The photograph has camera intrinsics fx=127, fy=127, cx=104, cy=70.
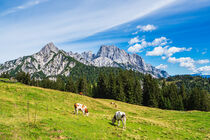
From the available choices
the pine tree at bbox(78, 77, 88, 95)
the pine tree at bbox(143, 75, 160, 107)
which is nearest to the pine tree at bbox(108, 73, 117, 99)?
the pine tree at bbox(143, 75, 160, 107)

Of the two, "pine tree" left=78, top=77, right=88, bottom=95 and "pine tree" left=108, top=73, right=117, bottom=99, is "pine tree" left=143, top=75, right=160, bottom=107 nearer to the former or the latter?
"pine tree" left=108, top=73, right=117, bottom=99

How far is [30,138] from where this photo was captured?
33.1ft

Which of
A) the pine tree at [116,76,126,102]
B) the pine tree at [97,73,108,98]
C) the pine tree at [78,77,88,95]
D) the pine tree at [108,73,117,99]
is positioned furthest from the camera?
the pine tree at [78,77,88,95]

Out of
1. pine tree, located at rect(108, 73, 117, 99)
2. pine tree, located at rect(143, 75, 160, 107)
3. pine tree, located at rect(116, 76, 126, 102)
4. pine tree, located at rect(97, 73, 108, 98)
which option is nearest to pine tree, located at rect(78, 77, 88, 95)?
pine tree, located at rect(97, 73, 108, 98)

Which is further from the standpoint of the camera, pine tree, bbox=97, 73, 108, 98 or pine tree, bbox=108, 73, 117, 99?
pine tree, bbox=97, 73, 108, 98

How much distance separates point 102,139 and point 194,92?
84142 mm

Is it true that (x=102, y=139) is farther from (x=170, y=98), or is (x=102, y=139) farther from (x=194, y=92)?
(x=194, y=92)

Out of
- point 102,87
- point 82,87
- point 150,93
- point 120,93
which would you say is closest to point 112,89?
point 120,93

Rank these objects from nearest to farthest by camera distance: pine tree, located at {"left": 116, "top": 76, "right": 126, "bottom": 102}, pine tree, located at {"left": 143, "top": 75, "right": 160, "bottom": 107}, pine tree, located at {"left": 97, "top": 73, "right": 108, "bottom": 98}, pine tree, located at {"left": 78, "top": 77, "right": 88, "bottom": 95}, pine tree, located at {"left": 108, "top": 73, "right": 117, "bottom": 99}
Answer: pine tree, located at {"left": 116, "top": 76, "right": 126, "bottom": 102}, pine tree, located at {"left": 108, "top": 73, "right": 117, "bottom": 99}, pine tree, located at {"left": 143, "top": 75, "right": 160, "bottom": 107}, pine tree, located at {"left": 97, "top": 73, "right": 108, "bottom": 98}, pine tree, located at {"left": 78, "top": 77, "right": 88, "bottom": 95}

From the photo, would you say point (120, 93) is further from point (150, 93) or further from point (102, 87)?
point (150, 93)

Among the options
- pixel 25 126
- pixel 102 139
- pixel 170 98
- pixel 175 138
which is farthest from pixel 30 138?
pixel 170 98

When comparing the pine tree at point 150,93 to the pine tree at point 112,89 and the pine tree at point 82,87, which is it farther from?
the pine tree at point 82,87

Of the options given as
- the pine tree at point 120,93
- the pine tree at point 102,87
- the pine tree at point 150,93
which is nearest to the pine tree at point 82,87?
the pine tree at point 102,87

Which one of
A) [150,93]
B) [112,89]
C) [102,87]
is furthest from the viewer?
[102,87]
